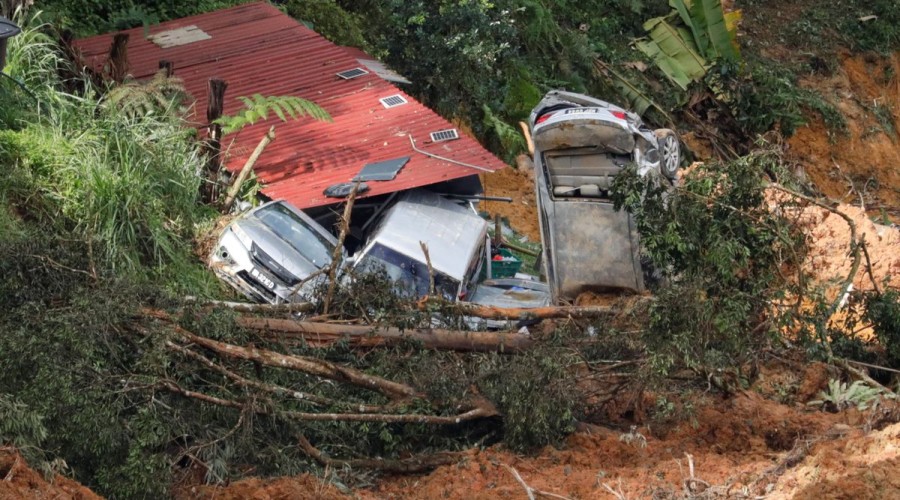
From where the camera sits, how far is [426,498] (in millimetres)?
9844

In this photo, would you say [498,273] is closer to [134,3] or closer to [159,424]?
[159,424]

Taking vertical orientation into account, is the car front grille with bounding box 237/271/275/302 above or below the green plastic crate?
above

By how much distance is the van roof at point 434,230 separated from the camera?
1366cm

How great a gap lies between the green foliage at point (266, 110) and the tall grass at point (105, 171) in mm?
606

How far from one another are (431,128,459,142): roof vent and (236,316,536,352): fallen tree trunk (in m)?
5.65

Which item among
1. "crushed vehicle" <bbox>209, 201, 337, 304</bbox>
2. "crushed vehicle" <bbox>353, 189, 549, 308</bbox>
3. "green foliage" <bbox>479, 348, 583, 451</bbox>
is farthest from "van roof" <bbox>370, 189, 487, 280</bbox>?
"green foliage" <bbox>479, 348, 583, 451</bbox>

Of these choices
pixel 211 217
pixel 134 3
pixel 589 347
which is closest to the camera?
pixel 589 347

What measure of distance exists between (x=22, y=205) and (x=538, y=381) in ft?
20.8

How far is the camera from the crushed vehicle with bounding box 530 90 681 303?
13.7 metres

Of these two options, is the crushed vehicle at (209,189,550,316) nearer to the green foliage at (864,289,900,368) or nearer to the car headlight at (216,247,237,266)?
the car headlight at (216,247,237,266)

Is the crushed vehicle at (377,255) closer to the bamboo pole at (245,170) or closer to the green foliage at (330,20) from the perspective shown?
the bamboo pole at (245,170)

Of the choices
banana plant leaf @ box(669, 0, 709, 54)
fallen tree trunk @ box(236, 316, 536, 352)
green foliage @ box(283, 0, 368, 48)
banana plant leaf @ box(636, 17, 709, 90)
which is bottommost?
banana plant leaf @ box(636, 17, 709, 90)

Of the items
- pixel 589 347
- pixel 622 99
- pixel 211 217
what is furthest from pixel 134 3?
pixel 589 347

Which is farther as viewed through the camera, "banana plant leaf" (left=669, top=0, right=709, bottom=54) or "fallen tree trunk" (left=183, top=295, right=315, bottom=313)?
"banana plant leaf" (left=669, top=0, right=709, bottom=54)
